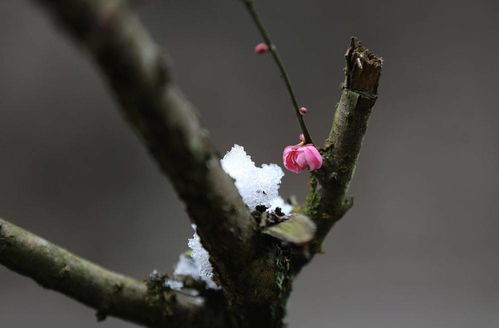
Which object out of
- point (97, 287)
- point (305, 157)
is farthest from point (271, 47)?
point (97, 287)

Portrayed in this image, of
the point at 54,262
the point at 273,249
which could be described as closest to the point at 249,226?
the point at 273,249

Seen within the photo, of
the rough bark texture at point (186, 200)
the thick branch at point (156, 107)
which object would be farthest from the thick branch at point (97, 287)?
the thick branch at point (156, 107)

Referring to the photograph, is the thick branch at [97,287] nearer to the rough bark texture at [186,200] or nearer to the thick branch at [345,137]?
the rough bark texture at [186,200]

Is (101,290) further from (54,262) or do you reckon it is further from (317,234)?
(317,234)

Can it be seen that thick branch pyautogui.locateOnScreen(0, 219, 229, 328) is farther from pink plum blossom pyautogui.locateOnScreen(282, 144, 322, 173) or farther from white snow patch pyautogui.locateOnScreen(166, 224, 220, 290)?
pink plum blossom pyautogui.locateOnScreen(282, 144, 322, 173)

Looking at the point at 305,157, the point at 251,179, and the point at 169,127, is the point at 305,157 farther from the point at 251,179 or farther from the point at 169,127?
the point at 169,127
